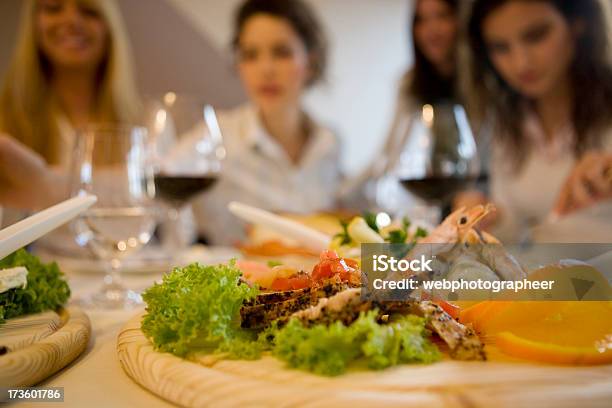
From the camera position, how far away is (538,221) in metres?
2.41

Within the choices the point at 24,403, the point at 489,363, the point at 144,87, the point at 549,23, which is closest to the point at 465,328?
the point at 489,363

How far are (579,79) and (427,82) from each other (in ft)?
2.42

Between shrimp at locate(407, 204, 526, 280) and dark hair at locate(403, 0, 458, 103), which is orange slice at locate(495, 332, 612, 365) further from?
dark hair at locate(403, 0, 458, 103)

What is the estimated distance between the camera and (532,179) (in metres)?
2.46

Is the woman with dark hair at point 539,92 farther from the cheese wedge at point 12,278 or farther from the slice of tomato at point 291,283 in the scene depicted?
the cheese wedge at point 12,278

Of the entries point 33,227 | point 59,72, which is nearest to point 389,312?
point 33,227

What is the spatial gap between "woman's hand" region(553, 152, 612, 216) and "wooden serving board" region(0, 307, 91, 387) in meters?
1.31

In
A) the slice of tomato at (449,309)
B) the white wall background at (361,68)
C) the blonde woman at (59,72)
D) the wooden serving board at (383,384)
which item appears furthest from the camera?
the white wall background at (361,68)

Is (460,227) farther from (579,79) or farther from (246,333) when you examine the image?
(579,79)

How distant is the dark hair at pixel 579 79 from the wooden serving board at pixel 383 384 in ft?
6.61

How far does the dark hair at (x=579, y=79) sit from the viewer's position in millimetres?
2197

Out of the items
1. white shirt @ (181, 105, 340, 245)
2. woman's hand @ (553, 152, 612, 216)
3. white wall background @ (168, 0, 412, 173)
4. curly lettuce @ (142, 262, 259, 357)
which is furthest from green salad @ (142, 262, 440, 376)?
white wall background @ (168, 0, 412, 173)

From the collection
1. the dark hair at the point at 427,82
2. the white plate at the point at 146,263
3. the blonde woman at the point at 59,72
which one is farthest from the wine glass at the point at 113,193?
the dark hair at the point at 427,82

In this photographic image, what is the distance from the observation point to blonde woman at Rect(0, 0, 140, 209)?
2.49m
